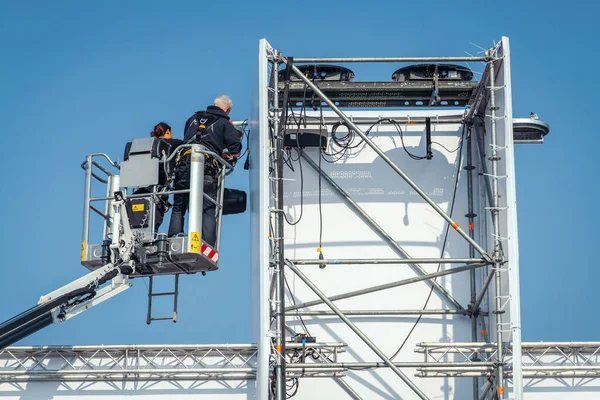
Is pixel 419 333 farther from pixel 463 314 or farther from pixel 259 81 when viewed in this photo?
pixel 259 81

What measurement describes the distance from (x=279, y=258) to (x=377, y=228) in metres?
2.42

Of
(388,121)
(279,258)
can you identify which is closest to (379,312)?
(279,258)

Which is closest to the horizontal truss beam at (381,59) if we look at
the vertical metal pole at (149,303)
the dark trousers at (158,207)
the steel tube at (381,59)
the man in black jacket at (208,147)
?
the steel tube at (381,59)

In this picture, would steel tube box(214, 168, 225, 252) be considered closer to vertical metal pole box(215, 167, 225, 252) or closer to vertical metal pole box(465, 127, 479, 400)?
vertical metal pole box(215, 167, 225, 252)

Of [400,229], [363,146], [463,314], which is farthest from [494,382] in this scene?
[363,146]

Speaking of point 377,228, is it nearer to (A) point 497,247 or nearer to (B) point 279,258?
(A) point 497,247

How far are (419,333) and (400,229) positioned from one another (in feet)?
4.67

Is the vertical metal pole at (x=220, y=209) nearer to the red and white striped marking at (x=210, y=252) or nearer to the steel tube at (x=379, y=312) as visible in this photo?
the red and white striped marking at (x=210, y=252)

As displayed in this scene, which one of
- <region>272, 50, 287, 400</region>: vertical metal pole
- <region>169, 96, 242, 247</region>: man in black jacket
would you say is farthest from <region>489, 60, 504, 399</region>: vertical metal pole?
<region>169, 96, 242, 247</region>: man in black jacket

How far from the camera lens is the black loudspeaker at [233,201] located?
47.2 feet

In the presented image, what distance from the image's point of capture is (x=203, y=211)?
13.3 meters

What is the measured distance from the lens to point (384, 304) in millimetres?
15133

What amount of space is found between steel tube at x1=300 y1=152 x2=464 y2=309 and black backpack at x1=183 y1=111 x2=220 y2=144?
84.0 inches

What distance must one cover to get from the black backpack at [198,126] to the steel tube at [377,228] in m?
2.13
